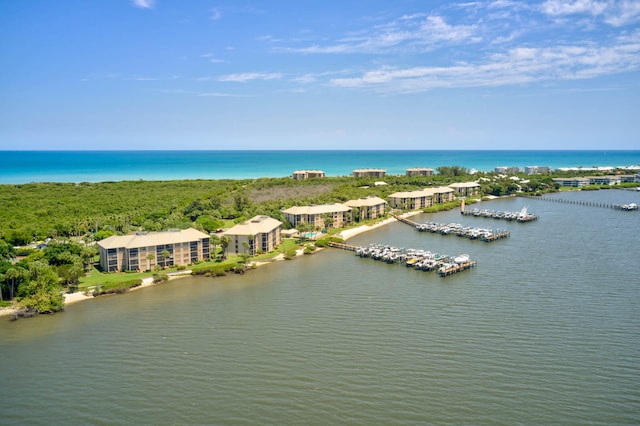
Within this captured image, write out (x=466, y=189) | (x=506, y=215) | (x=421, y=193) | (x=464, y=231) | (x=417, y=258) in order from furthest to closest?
1. (x=466, y=189)
2. (x=421, y=193)
3. (x=506, y=215)
4. (x=464, y=231)
5. (x=417, y=258)

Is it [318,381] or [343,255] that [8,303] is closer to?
[318,381]

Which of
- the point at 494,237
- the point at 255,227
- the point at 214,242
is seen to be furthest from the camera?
the point at 494,237

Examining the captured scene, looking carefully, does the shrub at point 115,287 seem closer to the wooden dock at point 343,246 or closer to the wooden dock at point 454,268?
the wooden dock at point 343,246

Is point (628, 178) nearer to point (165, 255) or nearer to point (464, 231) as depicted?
point (464, 231)

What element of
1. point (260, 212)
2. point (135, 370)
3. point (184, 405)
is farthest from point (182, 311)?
point (260, 212)

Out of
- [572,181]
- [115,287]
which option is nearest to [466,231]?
[115,287]

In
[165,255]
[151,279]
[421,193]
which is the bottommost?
[151,279]
